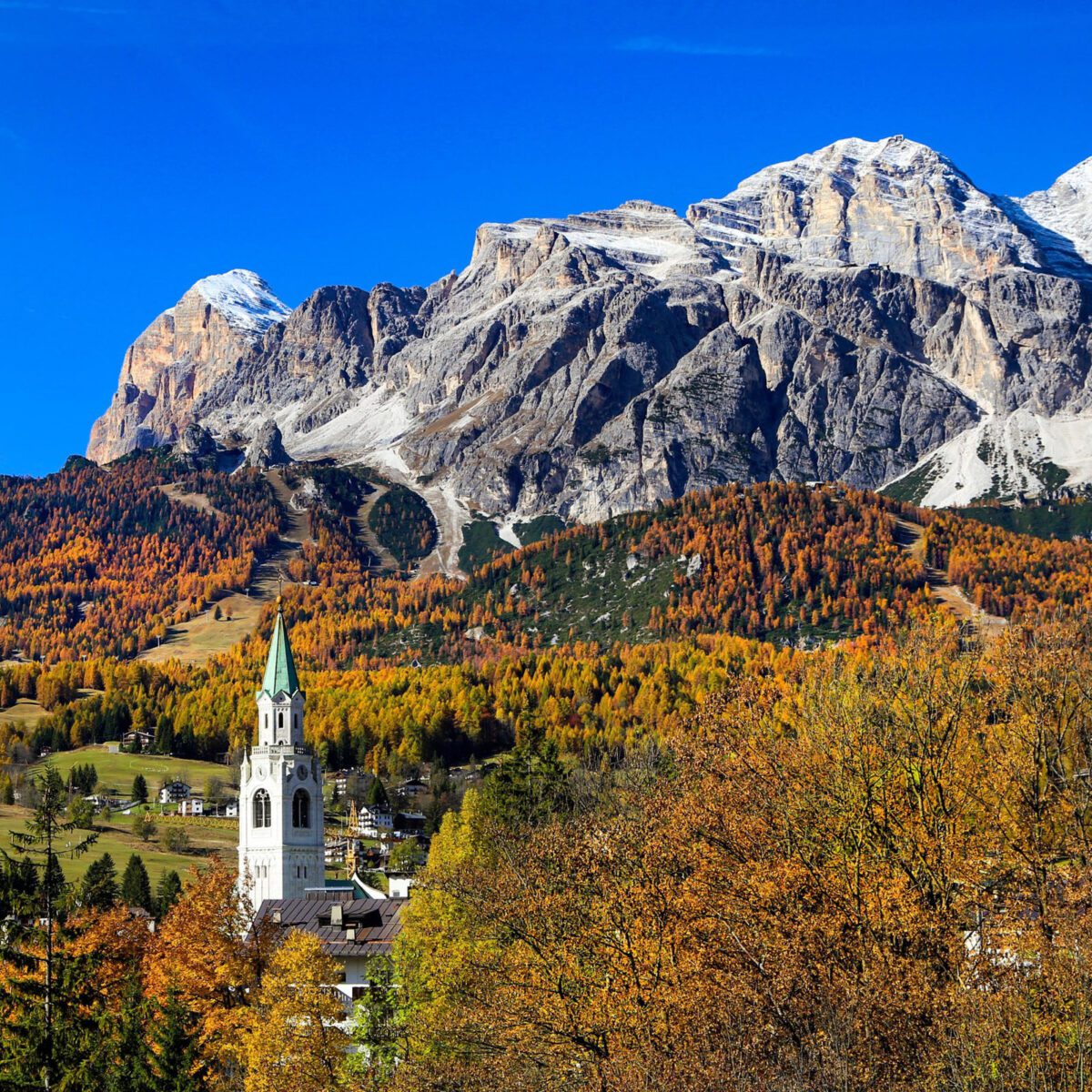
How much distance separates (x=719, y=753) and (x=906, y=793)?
A: 7469mm

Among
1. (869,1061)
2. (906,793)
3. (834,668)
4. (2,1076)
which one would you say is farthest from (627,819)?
(834,668)

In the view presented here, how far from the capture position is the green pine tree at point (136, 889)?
146625mm

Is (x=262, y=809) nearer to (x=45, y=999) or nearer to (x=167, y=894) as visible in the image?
(x=167, y=894)

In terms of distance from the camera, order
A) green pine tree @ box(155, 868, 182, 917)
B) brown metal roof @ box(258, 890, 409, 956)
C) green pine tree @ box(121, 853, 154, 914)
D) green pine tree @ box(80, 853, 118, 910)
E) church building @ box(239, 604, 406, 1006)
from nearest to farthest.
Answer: brown metal roof @ box(258, 890, 409, 956) → green pine tree @ box(80, 853, 118, 910) → green pine tree @ box(155, 868, 182, 917) → church building @ box(239, 604, 406, 1006) → green pine tree @ box(121, 853, 154, 914)

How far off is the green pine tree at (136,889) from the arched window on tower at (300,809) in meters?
13.7

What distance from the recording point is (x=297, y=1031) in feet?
247

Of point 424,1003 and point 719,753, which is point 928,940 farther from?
point 424,1003

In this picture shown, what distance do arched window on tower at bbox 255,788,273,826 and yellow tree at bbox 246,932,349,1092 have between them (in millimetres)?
63100

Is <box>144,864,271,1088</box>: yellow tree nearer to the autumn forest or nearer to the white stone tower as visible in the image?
the autumn forest

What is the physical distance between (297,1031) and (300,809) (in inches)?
2832

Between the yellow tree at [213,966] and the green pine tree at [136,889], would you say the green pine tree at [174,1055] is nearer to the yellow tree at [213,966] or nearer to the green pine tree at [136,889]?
the yellow tree at [213,966]

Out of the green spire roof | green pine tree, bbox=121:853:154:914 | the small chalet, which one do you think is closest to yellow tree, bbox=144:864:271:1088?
the small chalet

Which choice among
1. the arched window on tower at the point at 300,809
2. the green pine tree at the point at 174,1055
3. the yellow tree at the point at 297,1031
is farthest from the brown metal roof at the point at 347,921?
the arched window on tower at the point at 300,809

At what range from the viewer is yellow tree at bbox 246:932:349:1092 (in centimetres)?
7225
